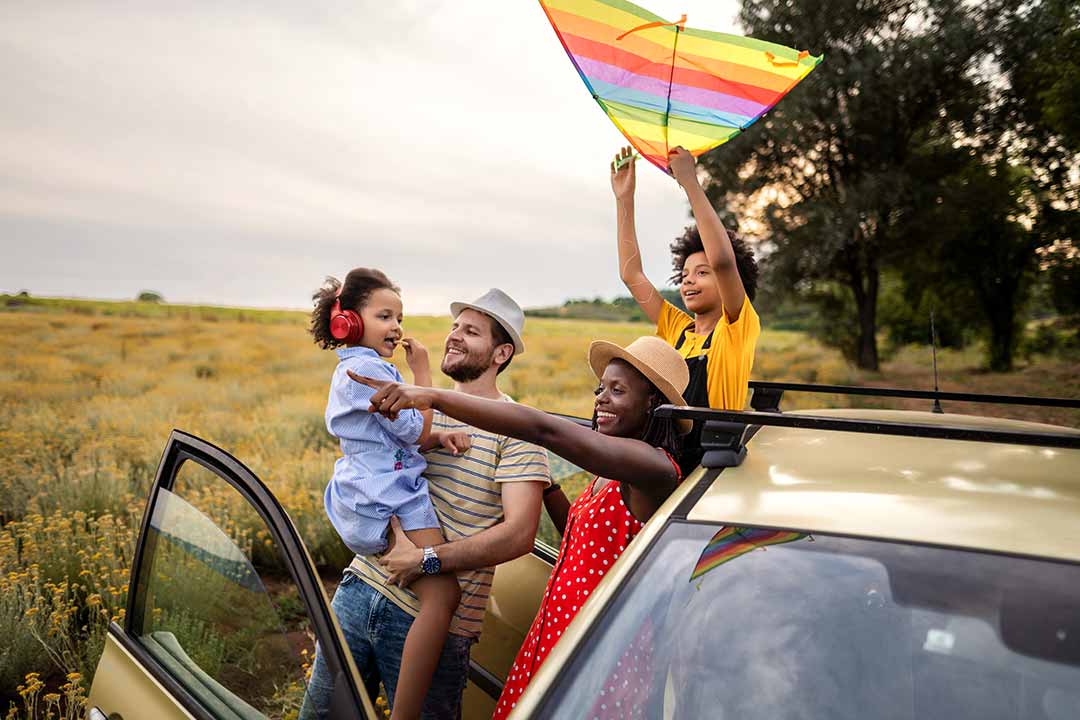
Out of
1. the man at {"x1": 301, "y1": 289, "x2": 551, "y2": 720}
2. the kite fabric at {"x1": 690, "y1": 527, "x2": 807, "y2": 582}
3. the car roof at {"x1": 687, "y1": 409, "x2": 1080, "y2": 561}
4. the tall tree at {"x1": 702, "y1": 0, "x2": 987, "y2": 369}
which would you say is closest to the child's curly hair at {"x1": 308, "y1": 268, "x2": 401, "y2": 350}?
the man at {"x1": 301, "y1": 289, "x2": 551, "y2": 720}

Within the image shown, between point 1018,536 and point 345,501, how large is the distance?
1.84 meters

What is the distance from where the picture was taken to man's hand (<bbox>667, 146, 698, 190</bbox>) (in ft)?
10.1

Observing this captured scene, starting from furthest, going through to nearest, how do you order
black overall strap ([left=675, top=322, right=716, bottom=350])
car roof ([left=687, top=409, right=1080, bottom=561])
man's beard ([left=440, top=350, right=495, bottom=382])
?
1. black overall strap ([left=675, top=322, right=716, bottom=350])
2. man's beard ([left=440, top=350, right=495, bottom=382])
3. car roof ([left=687, top=409, right=1080, bottom=561])

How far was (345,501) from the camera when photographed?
2555 millimetres

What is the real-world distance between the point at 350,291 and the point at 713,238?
1357mm

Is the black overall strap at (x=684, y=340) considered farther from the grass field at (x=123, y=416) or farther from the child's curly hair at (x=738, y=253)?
the grass field at (x=123, y=416)

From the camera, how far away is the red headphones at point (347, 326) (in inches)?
107

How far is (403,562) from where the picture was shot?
2.41 meters

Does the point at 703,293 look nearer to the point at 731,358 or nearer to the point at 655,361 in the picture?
the point at 731,358

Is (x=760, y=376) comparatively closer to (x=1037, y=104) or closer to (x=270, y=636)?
(x=1037, y=104)

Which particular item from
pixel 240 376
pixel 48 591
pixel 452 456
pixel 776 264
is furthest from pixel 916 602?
pixel 776 264

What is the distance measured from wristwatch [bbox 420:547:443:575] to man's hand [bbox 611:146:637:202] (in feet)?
6.22

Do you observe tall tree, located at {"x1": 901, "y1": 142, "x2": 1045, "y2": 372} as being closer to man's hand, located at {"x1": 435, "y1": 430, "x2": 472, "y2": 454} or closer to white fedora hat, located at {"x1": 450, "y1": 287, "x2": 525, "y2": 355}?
white fedora hat, located at {"x1": 450, "y1": 287, "x2": 525, "y2": 355}

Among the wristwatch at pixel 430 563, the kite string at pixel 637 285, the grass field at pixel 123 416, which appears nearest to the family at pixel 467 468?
the wristwatch at pixel 430 563
